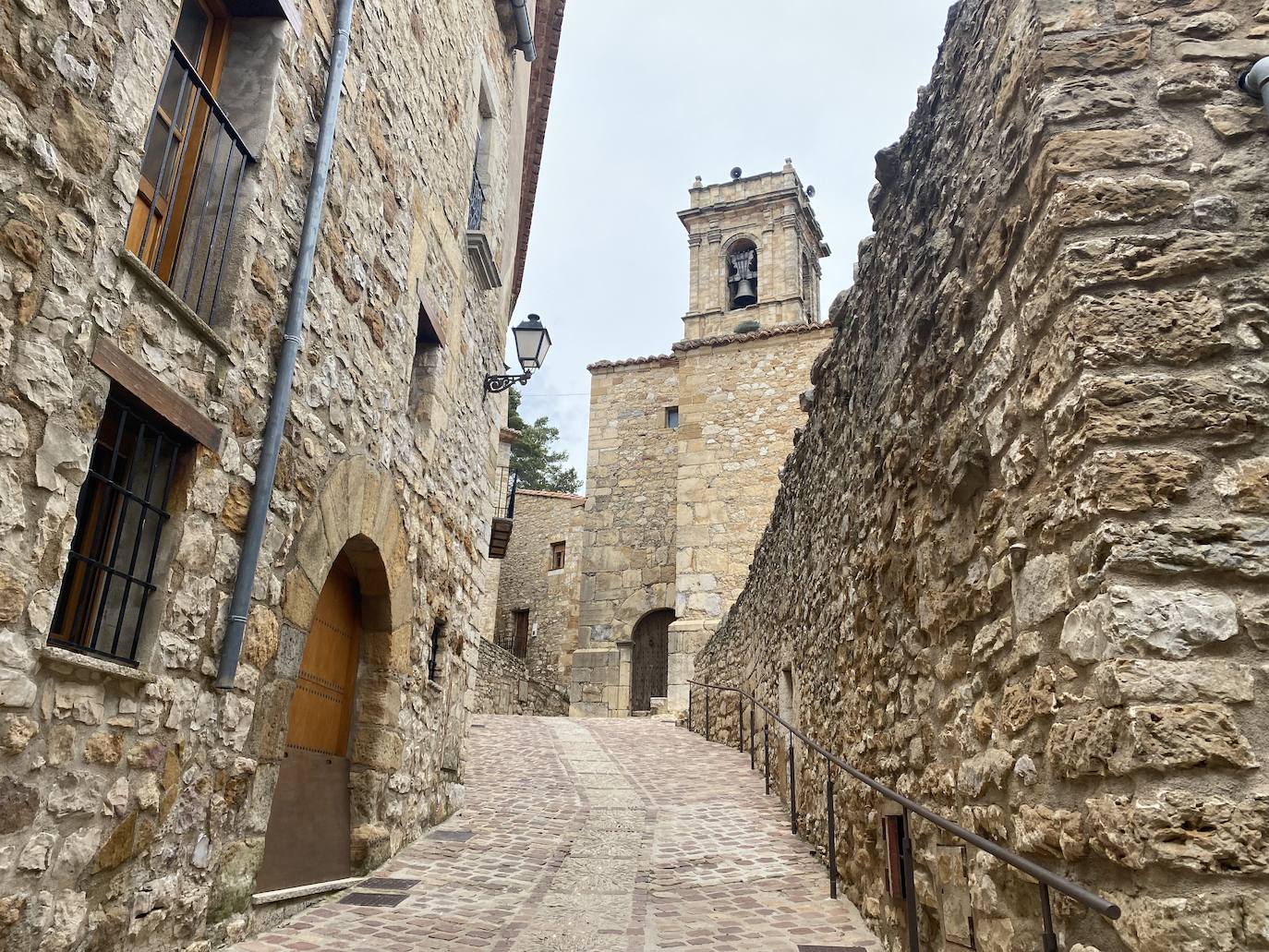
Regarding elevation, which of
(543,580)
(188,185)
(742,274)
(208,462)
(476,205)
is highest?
(742,274)

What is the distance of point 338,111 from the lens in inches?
188

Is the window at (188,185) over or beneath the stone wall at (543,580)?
beneath

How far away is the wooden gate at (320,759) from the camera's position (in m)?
4.45

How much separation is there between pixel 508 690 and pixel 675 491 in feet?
16.1

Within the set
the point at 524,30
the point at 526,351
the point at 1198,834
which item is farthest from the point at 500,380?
the point at 1198,834

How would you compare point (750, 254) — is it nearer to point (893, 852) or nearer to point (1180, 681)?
point (893, 852)

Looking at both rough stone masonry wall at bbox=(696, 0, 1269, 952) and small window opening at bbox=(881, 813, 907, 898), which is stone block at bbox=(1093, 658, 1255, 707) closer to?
rough stone masonry wall at bbox=(696, 0, 1269, 952)

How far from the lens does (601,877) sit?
5.16 metres

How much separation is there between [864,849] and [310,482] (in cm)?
314

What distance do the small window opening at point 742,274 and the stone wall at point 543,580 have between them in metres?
6.30

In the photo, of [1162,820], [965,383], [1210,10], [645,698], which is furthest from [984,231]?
[645,698]

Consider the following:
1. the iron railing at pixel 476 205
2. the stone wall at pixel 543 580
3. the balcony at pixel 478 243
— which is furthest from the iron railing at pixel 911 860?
the stone wall at pixel 543 580

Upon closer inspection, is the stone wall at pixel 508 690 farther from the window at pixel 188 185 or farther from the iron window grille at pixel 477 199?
the window at pixel 188 185

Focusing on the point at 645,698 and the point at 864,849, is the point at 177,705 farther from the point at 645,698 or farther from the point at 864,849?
the point at 645,698
